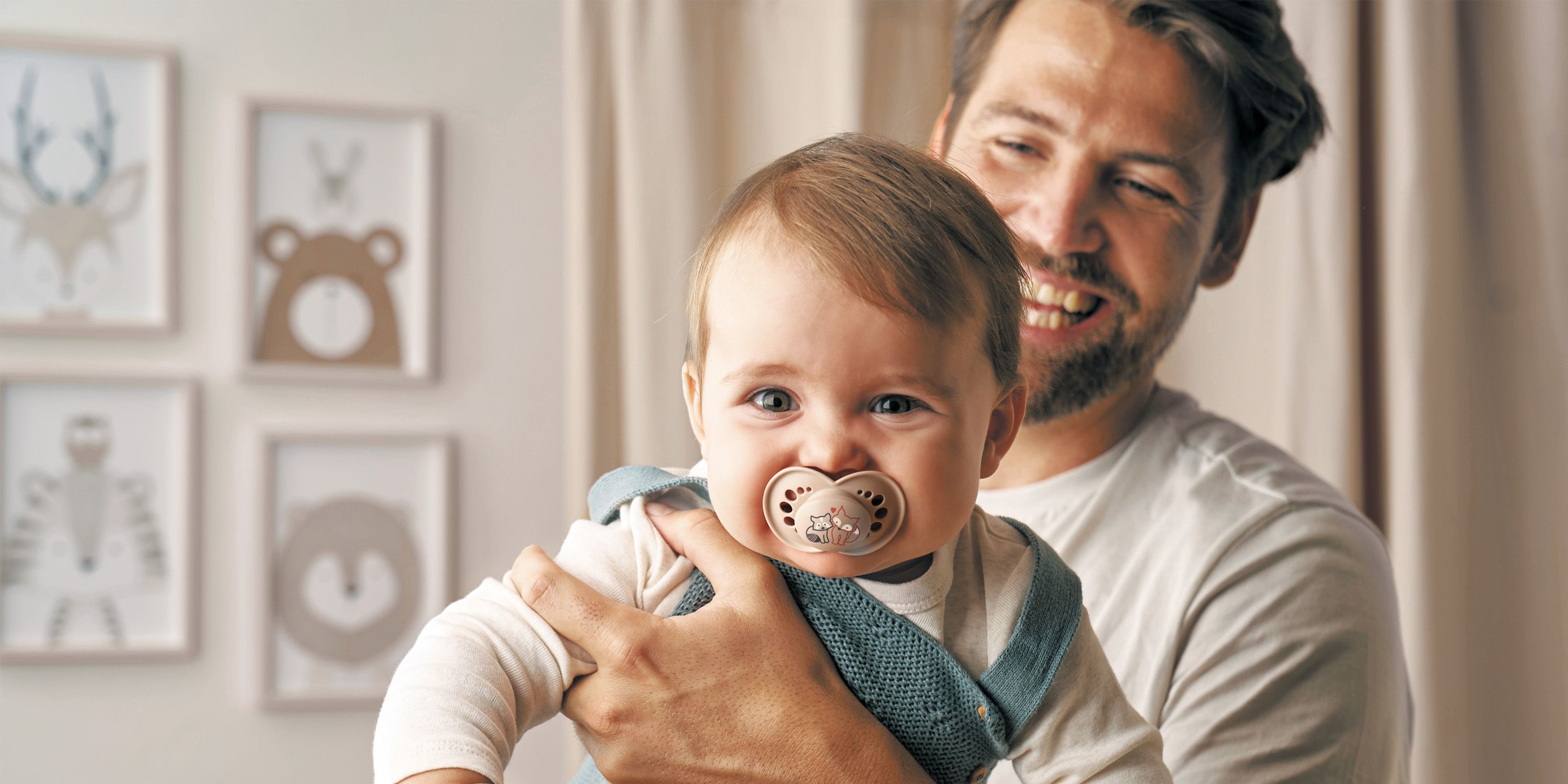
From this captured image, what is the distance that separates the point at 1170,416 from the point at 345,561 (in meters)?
1.62

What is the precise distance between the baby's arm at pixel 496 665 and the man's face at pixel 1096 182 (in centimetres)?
61

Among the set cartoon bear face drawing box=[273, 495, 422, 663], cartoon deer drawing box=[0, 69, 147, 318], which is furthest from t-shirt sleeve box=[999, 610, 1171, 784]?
cartoon deer drawing box=[0, 69, 147, 318]

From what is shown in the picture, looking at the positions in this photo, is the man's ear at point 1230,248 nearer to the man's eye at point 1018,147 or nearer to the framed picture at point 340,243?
the man's eye at point 1018,147

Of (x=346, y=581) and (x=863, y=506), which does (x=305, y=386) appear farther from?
(x=863, y=506)

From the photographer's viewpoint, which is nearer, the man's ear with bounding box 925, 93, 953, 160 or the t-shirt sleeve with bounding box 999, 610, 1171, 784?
the t-shirt sleeve with bounding box 999, 610, 1171, 784

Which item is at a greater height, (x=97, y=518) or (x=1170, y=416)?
(x=1170, y=416)

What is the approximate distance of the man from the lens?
105 cm

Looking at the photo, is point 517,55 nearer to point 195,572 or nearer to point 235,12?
point 235,12

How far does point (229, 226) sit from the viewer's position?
2100mm

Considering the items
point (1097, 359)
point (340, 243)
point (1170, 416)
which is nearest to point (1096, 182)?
point (1097, 359)

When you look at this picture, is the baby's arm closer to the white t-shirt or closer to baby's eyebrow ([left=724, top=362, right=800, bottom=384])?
baby's eyebrow ([left=724, top=362, right=800, bottom=384])

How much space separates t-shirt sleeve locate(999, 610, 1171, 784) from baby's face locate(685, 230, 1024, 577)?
0.16 m

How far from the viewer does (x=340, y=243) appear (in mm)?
2150

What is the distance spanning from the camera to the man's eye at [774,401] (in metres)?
0.72
